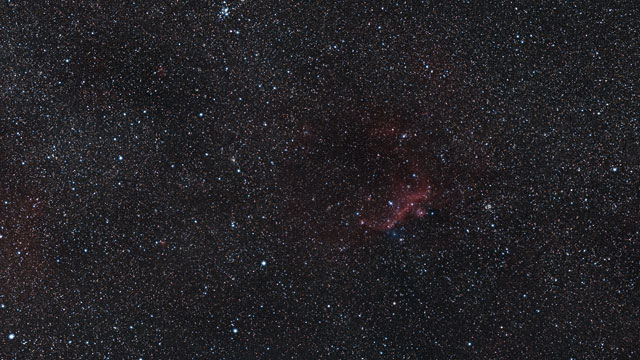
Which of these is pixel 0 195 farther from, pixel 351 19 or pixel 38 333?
pixel 351 19

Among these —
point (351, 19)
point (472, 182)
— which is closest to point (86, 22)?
point (351, 19)

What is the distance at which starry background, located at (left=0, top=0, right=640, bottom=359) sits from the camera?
3.01ft

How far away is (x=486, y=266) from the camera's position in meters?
0.93

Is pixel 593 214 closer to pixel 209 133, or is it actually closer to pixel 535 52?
pixel 535 52

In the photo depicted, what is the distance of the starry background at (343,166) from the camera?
3.01 ft

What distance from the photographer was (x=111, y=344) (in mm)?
974

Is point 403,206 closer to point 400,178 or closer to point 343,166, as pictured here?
point 400,178

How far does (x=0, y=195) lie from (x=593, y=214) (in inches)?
53.7

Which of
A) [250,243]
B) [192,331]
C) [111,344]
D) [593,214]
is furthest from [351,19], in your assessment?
[111,344]

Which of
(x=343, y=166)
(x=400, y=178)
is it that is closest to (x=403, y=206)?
(x=400, y=178)

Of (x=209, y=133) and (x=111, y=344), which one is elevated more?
(x=209, y=133)

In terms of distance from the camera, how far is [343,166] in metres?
→ 0.94

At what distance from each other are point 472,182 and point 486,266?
197 mm

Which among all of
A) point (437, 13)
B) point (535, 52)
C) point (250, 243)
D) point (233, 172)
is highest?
point (437, 13)
